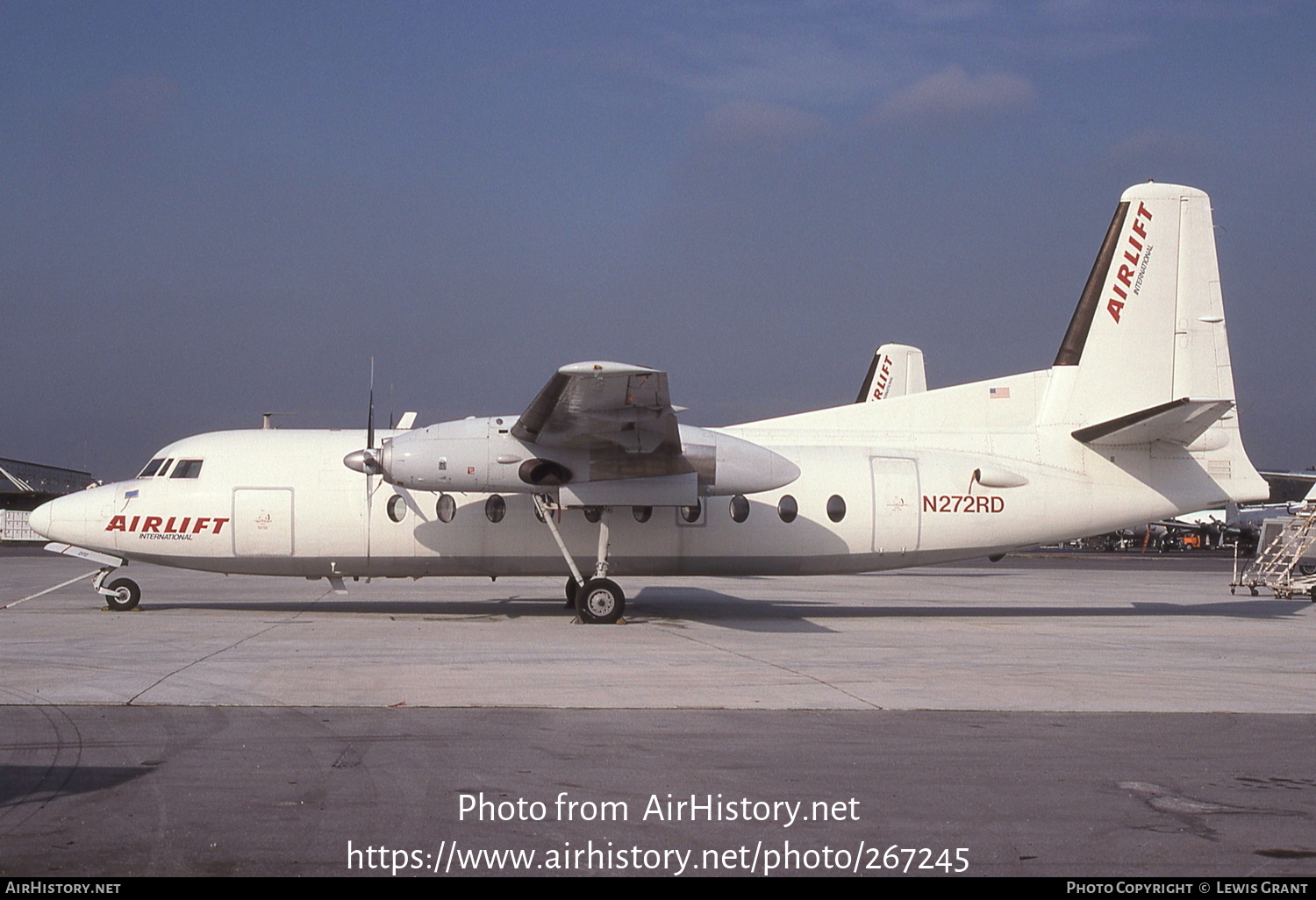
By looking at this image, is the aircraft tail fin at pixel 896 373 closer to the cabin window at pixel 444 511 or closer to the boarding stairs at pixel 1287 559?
the boarding stairs at pixel 1287 559

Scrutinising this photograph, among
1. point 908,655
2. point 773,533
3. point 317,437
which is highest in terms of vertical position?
point 317,437

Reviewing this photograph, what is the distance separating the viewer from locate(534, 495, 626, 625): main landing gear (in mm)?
16141

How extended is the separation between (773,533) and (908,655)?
4559mm

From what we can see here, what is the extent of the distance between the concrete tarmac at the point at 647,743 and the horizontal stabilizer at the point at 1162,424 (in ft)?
9.71

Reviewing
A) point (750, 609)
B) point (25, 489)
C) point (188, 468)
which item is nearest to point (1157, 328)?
point (750, 609)

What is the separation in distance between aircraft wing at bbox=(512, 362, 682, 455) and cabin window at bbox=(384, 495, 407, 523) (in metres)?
2.75

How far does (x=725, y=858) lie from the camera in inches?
205

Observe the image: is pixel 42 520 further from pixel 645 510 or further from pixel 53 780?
pixel 53 780

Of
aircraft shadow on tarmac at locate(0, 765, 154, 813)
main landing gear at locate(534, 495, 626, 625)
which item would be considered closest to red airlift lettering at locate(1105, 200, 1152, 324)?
main landing gear at locate(534, 495, 626, 625)

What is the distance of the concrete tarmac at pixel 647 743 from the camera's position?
211 inches

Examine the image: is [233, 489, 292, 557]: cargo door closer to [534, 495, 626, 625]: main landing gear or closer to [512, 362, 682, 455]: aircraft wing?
[534, 495, 626, 625]: main landing gear

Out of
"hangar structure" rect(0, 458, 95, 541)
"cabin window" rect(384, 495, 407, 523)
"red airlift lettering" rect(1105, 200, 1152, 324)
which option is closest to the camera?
"cabin window" rect(384, 495, 407, 523)

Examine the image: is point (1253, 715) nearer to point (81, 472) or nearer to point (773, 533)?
point (773, 533)
